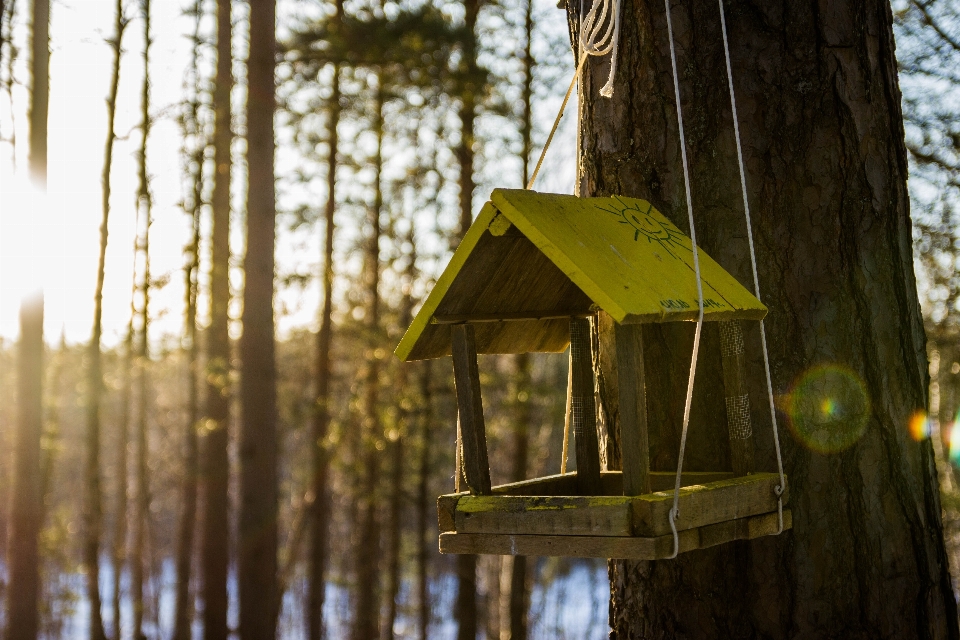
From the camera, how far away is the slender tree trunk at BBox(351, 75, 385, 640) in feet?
→ 38.3

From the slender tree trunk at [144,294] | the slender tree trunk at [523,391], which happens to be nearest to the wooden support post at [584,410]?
the slender tree trunk at [523,391]

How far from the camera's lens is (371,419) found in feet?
38.3

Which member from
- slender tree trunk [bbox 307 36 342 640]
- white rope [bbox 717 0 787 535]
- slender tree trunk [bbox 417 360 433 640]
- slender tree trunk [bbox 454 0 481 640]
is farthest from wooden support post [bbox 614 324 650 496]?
slender tree trunk [bbox 307 36 342 640]

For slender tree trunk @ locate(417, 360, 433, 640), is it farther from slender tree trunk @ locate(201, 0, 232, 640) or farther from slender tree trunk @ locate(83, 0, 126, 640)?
slender tree trunk @ locate(83, 0, 126, 640)

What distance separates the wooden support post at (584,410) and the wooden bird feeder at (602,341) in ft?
0.15

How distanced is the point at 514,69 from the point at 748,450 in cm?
907

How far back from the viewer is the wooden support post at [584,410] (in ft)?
7.53

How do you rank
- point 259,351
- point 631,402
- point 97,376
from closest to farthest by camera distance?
point 631,402
point 259,351
point 97,376

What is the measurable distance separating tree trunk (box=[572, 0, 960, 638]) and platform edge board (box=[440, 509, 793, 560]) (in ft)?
0.54

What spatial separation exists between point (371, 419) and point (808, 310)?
32.9ft

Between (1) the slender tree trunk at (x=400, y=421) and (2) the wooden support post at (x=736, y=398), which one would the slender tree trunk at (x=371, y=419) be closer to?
(1) the slender tree trunk at (x=400, y=421)

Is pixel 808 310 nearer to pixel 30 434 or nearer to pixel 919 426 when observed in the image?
pixel 919 426

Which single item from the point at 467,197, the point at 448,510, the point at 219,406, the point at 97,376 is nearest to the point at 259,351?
the point at 219,406

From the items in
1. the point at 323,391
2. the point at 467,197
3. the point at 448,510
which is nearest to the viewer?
the point at 448,510
